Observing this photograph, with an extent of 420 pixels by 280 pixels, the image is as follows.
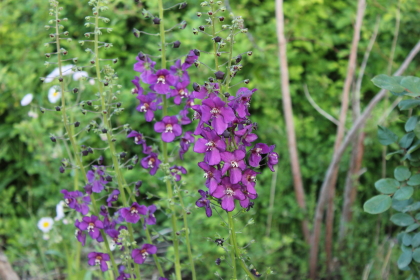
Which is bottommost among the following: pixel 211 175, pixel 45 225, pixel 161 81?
pixel 45 225

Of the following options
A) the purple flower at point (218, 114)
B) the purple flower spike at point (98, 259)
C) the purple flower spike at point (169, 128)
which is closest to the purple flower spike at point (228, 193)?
the purple flower at point (218, 114)

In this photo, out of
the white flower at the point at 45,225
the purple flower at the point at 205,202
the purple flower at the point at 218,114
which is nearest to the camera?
the purple flower at the point at 218,114

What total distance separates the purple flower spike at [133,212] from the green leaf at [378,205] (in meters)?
0.69

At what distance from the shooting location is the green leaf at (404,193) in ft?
4.74

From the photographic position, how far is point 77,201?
5.01ft

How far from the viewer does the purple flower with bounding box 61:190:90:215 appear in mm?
1495

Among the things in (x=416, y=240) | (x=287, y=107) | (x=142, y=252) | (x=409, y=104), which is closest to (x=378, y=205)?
(x=416, y=240)

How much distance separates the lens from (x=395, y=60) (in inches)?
138

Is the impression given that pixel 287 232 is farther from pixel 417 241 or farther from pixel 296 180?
pixel 417 241

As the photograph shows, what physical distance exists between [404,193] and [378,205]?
0.29ft

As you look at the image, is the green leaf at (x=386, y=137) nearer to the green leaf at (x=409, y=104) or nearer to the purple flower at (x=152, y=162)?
the green leaf at (x=409, y=104)

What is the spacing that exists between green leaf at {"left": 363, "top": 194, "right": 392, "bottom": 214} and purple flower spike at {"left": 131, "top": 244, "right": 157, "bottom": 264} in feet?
2.21

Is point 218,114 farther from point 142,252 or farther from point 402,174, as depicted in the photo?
point 402,174

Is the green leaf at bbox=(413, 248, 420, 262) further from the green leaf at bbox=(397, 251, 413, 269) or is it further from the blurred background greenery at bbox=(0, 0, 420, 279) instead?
the blurred background greenery at bbox=(0, 0, 420, 279)
